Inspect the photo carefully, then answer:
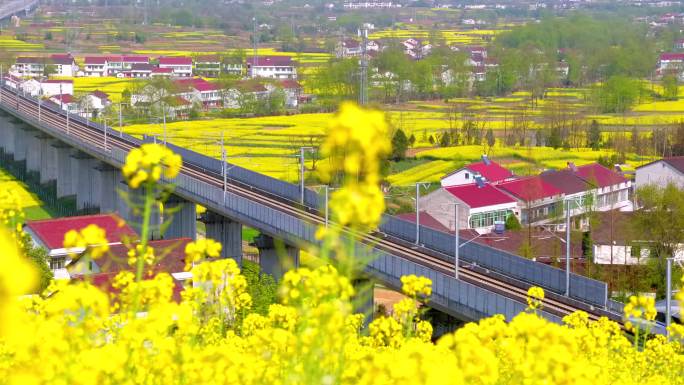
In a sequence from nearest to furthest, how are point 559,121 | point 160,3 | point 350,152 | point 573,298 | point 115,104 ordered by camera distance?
point 350,152, point 573,298, point 559,121, point 115,104, point 160,3

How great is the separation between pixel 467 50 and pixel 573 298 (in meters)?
83.7

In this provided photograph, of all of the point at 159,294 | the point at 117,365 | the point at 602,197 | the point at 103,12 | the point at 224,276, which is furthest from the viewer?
the point at 103,12

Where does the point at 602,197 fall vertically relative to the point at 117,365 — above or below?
below

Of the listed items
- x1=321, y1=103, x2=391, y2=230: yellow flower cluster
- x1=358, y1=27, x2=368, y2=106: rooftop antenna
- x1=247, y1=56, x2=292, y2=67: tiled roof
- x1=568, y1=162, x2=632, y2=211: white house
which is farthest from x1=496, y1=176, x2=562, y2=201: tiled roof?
x1=247, y1=56, x2=292, y2=67: tiled roof

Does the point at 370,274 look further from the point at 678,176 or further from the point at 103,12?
the point at 103,12

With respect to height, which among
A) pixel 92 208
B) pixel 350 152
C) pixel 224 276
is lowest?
pixel 92 208

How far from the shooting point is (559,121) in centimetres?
5794

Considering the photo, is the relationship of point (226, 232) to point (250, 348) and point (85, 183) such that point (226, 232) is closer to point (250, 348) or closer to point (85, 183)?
point (85, 183)

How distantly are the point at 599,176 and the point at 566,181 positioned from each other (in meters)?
1.45

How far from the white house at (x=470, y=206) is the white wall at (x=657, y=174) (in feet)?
19.1

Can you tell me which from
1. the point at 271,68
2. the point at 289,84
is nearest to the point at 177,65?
the point at 271,68

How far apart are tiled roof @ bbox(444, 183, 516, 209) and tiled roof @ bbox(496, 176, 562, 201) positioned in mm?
430

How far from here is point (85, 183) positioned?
41594mm

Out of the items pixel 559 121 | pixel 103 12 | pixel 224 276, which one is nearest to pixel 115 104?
pixel 559 121
